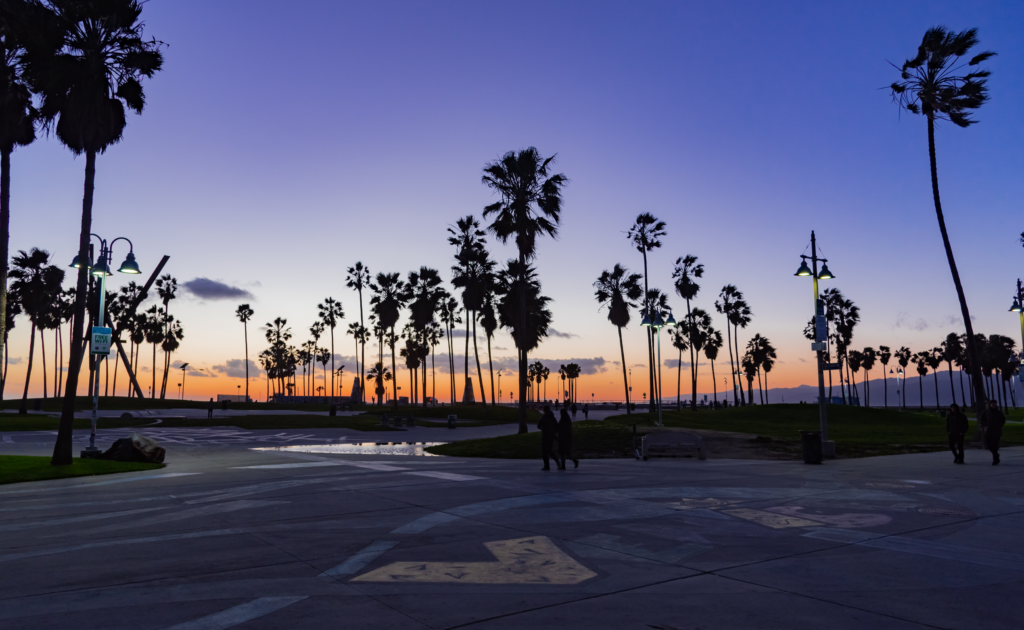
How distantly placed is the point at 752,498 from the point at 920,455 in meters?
13.6

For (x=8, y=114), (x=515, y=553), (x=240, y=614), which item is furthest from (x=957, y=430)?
(x=8, y=114)

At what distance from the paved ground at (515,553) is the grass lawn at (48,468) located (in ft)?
6.06

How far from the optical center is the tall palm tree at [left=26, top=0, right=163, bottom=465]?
18.3 m

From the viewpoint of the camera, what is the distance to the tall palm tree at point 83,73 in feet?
60.1

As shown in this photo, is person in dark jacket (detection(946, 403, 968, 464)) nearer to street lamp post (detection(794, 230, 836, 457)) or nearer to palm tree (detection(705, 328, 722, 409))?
street lamp post (detection(794, 230, 836, 457))

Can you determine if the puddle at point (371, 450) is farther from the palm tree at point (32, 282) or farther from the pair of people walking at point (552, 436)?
the palm tree at point (32, 282)

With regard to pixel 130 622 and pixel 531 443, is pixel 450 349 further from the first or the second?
pixel 130 622

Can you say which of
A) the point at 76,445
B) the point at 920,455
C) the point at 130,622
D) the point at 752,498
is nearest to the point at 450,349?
the point at 76,445

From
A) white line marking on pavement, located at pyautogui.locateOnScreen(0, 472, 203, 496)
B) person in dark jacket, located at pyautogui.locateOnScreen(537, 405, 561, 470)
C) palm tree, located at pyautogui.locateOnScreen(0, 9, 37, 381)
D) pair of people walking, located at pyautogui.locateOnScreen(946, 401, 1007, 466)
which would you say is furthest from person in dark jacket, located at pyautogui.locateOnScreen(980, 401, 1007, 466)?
palm tree, located at pyautogui.locateOnScreen(0, 9, 37, 381)

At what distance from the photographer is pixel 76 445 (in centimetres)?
2656

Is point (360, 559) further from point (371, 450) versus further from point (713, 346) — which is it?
point (713, 346)

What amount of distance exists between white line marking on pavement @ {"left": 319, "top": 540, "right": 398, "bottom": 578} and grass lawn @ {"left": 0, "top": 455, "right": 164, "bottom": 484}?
1203 centimetres

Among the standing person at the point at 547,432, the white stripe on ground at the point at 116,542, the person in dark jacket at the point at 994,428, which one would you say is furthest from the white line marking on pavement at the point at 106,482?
the person in dark jacket at the point at 994,428

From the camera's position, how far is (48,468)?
16.5 meters
